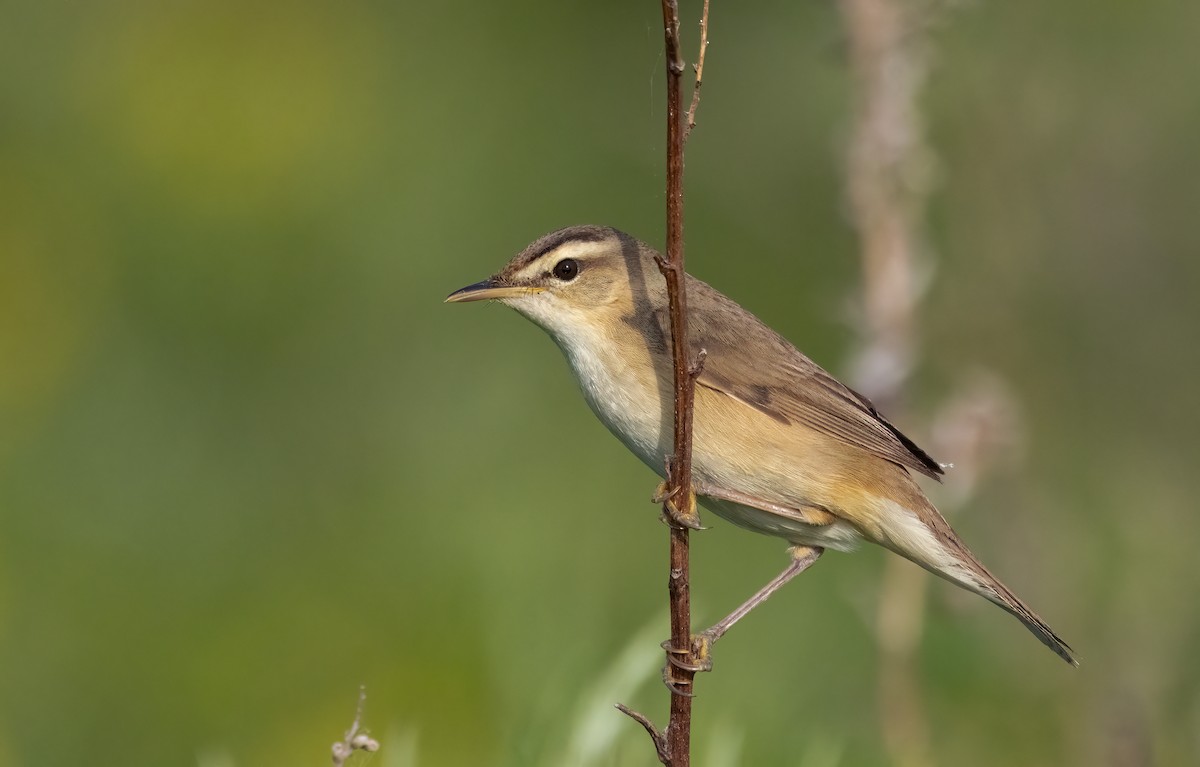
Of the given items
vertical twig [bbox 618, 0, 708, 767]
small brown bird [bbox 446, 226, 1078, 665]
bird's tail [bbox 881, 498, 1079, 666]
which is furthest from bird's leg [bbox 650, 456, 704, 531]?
bird's tail [bbox 881, 498, 1079, 666]

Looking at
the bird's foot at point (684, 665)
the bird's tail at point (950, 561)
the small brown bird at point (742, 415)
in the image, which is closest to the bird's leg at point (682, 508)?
the bird's foot at point (684, 665)

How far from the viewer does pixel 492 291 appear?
4281 mm

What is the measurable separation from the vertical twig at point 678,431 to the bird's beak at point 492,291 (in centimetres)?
96

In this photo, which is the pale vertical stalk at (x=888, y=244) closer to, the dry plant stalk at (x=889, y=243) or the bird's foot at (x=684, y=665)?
the dry plant stalk at (x=889, y=243)

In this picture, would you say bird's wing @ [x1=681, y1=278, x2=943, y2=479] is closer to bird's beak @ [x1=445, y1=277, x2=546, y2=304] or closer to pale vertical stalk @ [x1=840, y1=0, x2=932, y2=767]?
bird's beak @ [x1=445, y1=277, x2=546, y2=304]

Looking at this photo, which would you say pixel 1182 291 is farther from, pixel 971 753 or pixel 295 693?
pixel 295 693

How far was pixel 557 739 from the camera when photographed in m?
4.41

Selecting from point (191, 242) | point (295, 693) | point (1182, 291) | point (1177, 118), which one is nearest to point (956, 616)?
point (295, 693)

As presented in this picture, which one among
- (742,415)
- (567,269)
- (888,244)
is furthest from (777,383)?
(888,244)

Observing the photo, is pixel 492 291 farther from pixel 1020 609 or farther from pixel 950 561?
pixel 1020 609

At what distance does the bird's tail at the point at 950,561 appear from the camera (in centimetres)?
414

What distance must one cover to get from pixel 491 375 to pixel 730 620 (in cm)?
440

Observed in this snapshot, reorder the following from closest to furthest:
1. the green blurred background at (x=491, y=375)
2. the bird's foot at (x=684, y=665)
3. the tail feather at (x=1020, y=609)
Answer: the bird's foot at (x=684, y=665) → the tail feather at (x=1020, y=609) → the green blurred background at (x=491, y=375)

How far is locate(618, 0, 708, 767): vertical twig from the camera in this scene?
297 centimetres
